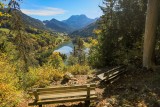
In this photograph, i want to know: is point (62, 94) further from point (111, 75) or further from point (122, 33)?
point (122, 33)

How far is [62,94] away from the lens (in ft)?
26.3

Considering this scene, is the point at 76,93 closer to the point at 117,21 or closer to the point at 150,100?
the point at 150,100

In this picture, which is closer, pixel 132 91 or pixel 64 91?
pixel 64 91

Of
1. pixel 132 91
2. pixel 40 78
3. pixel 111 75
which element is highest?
pixel 111 75

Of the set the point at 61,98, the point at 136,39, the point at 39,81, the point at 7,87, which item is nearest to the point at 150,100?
the point at 61,98

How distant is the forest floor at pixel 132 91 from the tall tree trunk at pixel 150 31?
683mm

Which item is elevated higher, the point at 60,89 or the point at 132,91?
the point at 60,89

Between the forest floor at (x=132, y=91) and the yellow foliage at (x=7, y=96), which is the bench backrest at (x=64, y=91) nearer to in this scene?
the forest floor at (x=132, y=91)

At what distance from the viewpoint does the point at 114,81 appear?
10.6m

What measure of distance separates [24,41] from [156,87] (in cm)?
1961

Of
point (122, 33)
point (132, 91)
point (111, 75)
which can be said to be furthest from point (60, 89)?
point (122, 33)

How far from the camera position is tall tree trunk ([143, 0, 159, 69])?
36.2 feet

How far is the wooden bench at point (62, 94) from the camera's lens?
764 cm

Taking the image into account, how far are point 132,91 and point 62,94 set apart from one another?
9.59ft
